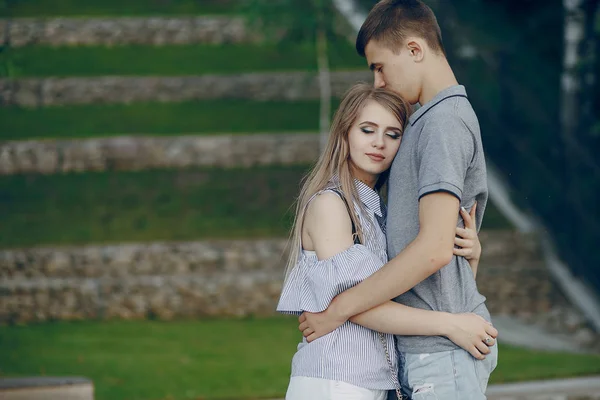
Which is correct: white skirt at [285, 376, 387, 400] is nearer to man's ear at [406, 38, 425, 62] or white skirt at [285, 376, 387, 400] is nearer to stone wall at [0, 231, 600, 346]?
man's ear at [406, 38, 425, 62]

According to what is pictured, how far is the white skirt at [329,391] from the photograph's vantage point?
2.64 metres

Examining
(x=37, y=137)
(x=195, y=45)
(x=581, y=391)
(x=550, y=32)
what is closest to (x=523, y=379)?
(x=581, y=391)

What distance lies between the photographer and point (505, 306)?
9.19m

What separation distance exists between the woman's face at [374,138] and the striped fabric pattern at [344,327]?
136 millimetres

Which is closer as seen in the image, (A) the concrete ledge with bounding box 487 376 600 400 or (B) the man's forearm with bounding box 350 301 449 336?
(B) the man's forearm with bounding box 350 301 449 336

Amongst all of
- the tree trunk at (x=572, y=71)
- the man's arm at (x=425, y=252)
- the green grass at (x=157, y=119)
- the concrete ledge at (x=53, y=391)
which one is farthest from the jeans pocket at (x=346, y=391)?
the green grass at (x=157, y=119)

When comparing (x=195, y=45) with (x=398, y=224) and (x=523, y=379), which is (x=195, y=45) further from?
(x=398, y=224)

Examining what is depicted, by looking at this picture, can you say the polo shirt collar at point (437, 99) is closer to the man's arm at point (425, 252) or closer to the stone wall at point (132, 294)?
the man's arm at point (425, 252)

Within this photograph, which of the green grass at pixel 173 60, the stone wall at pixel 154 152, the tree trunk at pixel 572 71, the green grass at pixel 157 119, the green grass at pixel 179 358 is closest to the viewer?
the green grass at pixel 179 358

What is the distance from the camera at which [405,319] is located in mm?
2584


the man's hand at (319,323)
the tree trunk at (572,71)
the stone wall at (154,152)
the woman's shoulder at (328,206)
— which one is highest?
the tree trunk at (572,71)

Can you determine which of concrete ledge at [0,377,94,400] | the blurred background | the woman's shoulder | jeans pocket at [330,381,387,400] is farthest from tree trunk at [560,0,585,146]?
jeans pocket at [330,381,387,400]

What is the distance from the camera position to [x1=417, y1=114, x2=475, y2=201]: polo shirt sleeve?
248cm

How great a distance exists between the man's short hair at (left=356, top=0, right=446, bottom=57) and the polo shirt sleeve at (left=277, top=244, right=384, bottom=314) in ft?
1.85
